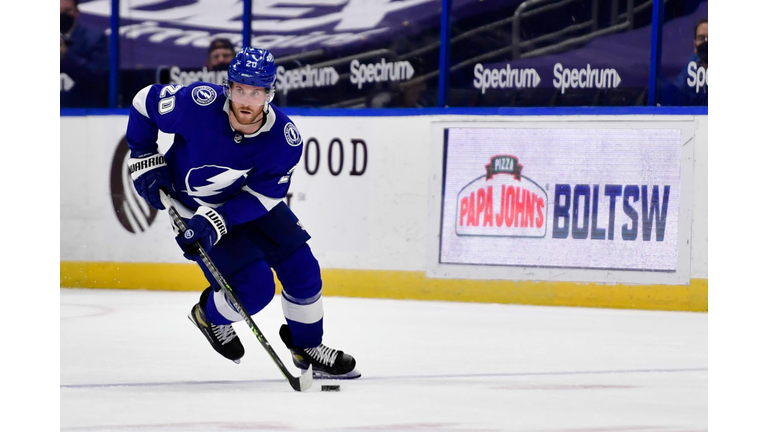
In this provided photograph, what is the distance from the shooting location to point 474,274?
7.12 meters

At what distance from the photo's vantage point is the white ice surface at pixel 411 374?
2.89 meters

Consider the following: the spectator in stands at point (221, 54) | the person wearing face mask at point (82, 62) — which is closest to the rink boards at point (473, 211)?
the person wearing face mask at point (82, 62)

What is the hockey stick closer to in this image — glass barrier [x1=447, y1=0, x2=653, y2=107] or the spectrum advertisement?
the spectrum advertisement

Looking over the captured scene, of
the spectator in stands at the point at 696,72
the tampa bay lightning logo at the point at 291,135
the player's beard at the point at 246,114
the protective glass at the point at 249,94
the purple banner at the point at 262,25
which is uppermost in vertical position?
the purple banner at the point at 262,25

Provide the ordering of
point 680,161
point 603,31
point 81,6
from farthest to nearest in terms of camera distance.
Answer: point 81,6 → point 603,31 → point 680,161

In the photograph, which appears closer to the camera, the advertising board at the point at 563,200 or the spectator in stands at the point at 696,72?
the advertising board at the point at 563,200

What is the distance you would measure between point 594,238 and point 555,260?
276 millimetres

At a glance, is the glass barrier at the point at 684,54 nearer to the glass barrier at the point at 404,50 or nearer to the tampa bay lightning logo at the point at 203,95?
the glass barrier at the point at 404,50

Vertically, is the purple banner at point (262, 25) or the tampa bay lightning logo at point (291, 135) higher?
the purple banner at point (262, 25)

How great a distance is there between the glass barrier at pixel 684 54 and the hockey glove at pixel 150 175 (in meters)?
4.18

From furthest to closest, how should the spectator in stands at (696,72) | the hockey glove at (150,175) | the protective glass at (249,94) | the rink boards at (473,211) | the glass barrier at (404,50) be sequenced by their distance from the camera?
the glass barrier at (404,50) → the spectator in stands at (696,72) → the rink boards at (473,211) → the hockey glove at (150,175) → the protective glass at (249,94)
